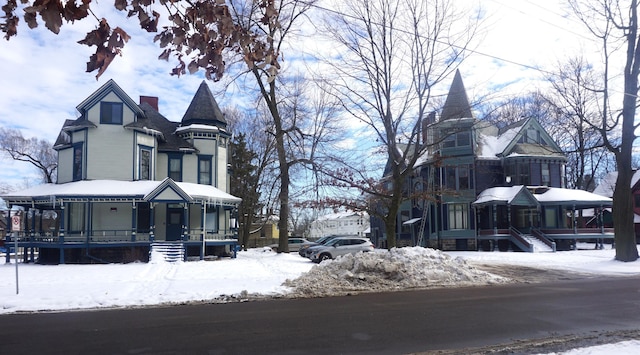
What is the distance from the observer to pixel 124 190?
25219 millimetres

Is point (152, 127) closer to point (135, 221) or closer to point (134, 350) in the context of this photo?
point (135, 221)

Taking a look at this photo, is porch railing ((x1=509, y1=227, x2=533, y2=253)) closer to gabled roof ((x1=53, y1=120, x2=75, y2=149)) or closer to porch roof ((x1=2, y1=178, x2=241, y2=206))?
porch roof ((x1=2, y1=178, x2=241, y2=206))

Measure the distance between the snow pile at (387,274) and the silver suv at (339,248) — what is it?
7.42 meters

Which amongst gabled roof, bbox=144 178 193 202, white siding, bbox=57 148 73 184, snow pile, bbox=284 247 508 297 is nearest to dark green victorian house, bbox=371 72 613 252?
gabled roof, bbox=144 178 193 202

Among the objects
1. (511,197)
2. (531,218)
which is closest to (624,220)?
(511,197)

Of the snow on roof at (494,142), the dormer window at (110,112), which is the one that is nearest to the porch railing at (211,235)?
the dormer window at (110,112)

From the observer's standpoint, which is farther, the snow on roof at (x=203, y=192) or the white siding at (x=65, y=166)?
the white siding at (x=65, y=166)

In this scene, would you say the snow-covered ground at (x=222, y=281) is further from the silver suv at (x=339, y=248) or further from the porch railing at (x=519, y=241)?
the porch railing at (x=519, y=241)

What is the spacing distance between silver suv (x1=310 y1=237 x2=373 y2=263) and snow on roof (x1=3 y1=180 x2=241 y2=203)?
20.7ft

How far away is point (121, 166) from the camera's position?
26.7m

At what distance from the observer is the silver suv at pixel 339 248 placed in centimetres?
2591

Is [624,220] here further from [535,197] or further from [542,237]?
[535,197]

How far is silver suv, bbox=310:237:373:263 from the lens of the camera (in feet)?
85.0

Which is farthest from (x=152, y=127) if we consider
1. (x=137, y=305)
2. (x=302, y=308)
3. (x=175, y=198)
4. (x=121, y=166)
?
(x=302, y=308)
